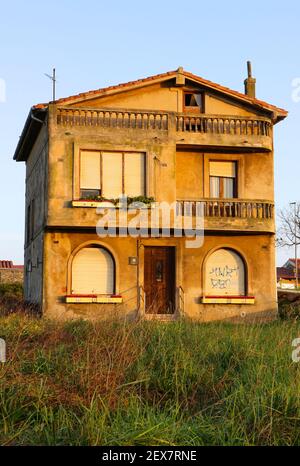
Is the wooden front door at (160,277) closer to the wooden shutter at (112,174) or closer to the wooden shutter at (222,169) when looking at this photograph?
the wooden shutter at (112,174)

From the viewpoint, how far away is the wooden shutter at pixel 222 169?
22.6 meters

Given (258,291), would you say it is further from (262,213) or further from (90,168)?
(90,168)

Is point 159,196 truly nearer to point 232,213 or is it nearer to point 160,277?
point 232,213

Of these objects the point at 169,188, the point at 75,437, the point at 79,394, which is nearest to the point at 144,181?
the point at 169,188

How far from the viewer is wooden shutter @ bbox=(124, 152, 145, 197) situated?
2109cm

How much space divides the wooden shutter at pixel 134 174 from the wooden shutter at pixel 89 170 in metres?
1.00

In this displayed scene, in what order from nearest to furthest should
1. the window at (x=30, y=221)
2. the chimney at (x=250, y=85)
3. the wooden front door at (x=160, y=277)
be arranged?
1. the wooden front door at (x=160, y=277)
2. the chimney at (x=250, y=85)
3. the window at (x=30, y=221)

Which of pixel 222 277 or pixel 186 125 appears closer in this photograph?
pixel 186 125

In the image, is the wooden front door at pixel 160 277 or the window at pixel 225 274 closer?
the wooden front door at pixel 160 277

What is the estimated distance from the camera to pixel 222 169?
74.5 feet

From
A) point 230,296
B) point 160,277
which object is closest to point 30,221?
point 160,277

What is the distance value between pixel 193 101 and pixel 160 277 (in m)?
6.74

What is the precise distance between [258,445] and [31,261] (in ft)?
64.0

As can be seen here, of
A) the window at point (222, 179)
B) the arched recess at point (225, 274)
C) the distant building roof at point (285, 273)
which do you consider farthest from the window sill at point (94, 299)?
the distant building roof at point (285, 273)
